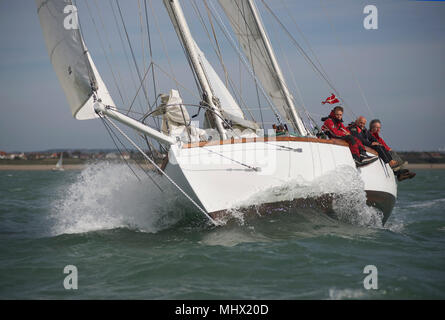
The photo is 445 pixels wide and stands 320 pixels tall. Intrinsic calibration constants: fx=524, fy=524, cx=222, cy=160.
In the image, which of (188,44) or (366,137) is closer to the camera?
(188,44)

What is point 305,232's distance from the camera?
8.75m

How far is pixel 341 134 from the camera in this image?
10.3m

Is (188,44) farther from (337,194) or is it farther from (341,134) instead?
(337,194)

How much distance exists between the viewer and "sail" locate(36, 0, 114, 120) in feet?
23.9

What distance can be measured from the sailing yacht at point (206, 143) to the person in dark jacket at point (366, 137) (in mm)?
343

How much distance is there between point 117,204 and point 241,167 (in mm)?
3385

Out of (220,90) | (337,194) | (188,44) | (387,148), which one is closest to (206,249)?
(337,194)

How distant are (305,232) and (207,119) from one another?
288 centimetres

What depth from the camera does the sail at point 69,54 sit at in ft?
23.9

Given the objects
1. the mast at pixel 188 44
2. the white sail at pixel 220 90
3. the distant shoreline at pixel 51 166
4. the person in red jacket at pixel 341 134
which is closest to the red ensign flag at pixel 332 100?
the person in red jacket at pixel 341 134

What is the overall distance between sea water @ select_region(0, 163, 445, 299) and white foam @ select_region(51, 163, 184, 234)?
0.03 metres

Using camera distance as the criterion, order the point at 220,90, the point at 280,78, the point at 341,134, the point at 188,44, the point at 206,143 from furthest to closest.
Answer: the point at 220,90 → the point at 280,78 → the point at 341,134 → the point at 188,44 → the point at 206,143
